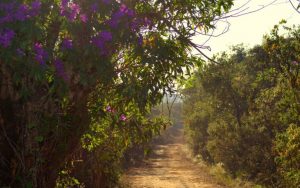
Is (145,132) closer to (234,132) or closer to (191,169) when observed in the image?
(234,132)

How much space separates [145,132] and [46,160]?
7.54 feet

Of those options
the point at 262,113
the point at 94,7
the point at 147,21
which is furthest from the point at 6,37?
the point at 262,113

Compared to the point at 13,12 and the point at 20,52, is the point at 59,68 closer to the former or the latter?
the point at 20,52

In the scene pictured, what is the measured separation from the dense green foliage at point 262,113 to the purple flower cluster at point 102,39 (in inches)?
91.1

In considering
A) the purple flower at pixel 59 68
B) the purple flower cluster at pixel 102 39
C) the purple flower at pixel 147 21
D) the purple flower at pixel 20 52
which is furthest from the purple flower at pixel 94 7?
the purple flower at pixel 20 52

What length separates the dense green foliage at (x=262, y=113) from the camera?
13.0m

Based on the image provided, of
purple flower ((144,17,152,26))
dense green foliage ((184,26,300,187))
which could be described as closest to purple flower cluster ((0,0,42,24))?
purple flower ((144,17,152,26))

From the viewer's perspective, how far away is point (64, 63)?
5379mm

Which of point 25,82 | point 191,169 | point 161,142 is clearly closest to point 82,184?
point 25,82

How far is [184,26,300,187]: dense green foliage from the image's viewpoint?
42.7 ft

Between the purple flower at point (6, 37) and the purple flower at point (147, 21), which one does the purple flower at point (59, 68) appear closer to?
the purple flower at point (6, 37)

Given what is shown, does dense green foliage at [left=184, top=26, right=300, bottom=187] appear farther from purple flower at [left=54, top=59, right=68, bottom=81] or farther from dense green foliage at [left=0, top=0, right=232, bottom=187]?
purple flower at [left=54, top=59, right=68, bottom=81]

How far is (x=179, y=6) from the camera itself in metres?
6.38

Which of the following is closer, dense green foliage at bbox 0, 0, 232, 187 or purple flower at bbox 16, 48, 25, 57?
purple flower at bbox 16, 48, 25, 57
